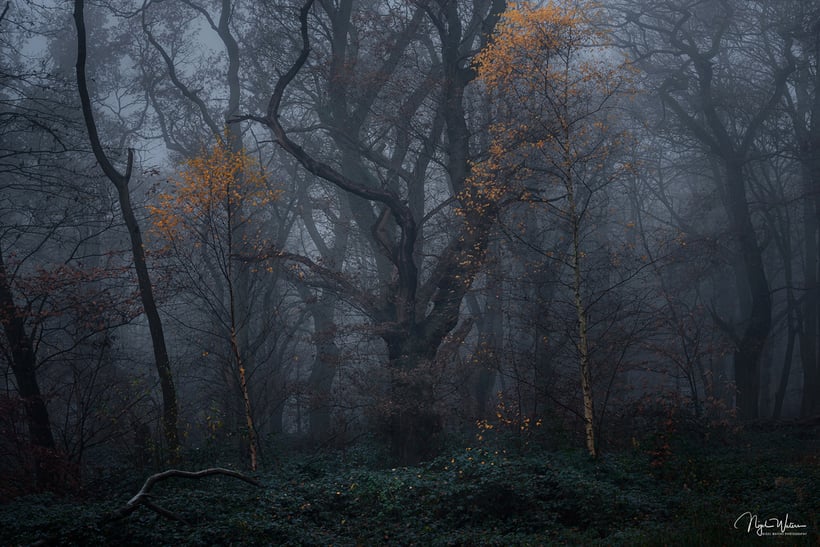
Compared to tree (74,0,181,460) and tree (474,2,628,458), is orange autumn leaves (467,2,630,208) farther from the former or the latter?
tree (74,0,181,460)

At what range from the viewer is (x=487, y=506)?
992cm

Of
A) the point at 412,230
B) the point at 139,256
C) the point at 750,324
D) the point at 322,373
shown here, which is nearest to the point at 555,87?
the point at 412,230

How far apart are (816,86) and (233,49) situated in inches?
747

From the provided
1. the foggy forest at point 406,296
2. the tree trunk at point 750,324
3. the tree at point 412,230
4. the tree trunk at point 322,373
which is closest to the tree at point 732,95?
the tree trunk at point 750,324

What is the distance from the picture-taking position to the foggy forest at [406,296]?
9742mm

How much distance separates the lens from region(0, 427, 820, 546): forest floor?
26.5ft

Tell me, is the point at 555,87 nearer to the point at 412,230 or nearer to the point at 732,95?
the point at 412,230

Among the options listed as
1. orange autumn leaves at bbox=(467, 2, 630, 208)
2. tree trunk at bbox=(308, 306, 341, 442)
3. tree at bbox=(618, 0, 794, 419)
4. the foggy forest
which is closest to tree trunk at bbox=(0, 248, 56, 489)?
the foggy forest

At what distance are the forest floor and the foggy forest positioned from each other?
0.16ft

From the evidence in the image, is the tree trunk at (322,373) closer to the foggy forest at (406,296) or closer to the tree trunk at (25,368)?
the foggy forest at (406,296)

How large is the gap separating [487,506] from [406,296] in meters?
7.10

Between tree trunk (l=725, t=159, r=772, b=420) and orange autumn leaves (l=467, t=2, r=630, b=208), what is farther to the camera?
tree trunk (l=725, t=159, r=772, b=420)

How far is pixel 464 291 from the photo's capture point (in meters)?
15.9

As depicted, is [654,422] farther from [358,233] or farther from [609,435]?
[358,233]
